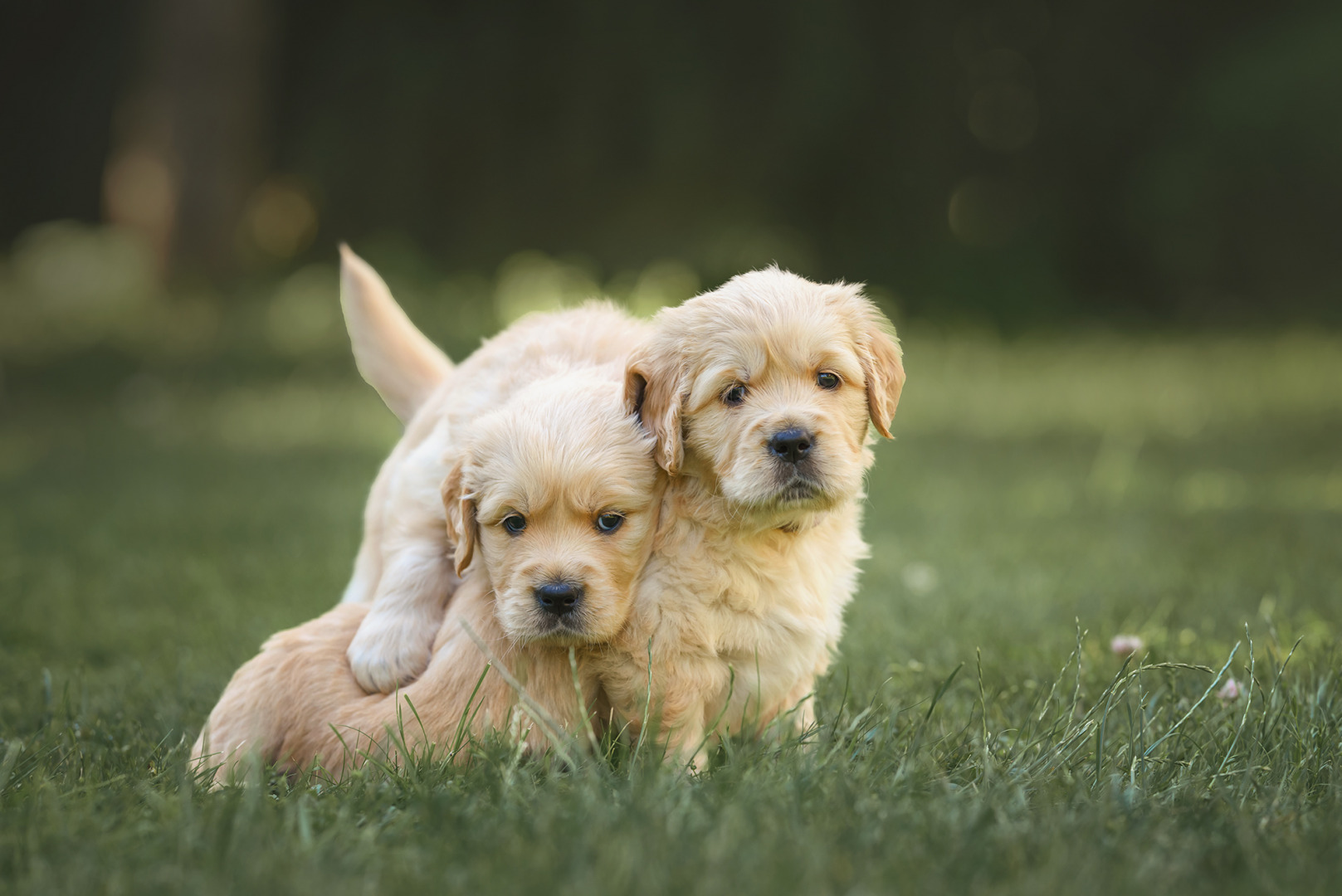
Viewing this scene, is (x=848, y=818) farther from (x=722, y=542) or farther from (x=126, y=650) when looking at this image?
(x=126, y=650)

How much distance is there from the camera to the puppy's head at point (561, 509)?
8.23ft

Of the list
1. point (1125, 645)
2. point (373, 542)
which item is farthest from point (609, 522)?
point (1125, 645)

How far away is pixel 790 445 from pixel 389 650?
3.47 feet

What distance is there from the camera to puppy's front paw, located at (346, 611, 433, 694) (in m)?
2.76

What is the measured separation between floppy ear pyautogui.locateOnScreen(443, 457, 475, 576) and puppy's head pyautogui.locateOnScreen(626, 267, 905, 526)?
0.43m

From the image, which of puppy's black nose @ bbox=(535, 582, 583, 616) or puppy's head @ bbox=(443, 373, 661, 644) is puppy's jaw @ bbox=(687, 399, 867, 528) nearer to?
puppy's head @ bbox=(443, 373, 661, 644)

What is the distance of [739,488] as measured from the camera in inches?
98.4

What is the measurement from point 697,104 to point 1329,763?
1190cm

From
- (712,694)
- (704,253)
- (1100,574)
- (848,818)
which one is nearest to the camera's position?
(848,818)

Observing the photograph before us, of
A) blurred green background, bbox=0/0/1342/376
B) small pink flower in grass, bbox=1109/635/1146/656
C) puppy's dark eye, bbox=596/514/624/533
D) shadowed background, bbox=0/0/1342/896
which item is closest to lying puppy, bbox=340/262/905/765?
puppy's dark eye, bbox=596/514/624/533

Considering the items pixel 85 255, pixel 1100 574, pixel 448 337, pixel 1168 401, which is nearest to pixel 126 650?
pixel 1100 574

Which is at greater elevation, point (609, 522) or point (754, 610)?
point (609, 522)

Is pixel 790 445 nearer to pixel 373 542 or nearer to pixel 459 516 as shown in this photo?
pixel 459 516

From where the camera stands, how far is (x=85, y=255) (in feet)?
39.4
